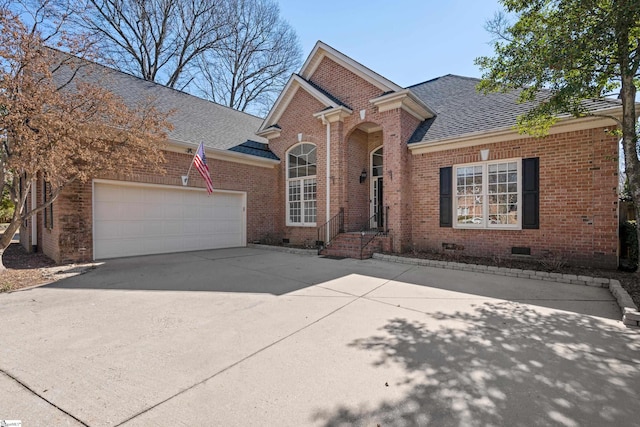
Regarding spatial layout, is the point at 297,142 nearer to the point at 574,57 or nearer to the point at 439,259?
the point at 439,259

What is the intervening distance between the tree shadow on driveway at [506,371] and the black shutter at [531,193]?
14.2 ft

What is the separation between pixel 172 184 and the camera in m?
9.58

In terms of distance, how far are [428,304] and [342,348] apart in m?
2.16

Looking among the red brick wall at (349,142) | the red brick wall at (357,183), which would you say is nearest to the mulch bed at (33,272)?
the red brick wall at (349,142)

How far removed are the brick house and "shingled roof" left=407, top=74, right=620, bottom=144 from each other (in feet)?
0.19

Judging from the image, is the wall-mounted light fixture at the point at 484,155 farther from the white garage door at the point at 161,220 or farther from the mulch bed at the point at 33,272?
the mulch bed at the point at 33,272

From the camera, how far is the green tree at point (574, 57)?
479 centimetres

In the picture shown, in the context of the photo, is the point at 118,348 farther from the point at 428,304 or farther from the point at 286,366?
the point at 428,304

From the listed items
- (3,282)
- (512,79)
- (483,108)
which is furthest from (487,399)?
(483,108)

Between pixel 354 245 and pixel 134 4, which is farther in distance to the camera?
pixel 134 4

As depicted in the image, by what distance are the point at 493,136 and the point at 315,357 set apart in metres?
8.14

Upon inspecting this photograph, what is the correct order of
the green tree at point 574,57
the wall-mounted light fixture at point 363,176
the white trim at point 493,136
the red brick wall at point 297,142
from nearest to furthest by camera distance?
the green tree at point 574,57, the white trim at point 493,136, the red brick wall at point 297,142, the wall-mounted light fixture at point 363,176

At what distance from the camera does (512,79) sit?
5824mm

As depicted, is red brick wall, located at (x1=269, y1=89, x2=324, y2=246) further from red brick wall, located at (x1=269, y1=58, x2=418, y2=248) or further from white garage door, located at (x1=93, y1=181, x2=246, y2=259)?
white garage door, located at (x1=93, y1=181, x2=246, y2=259)
